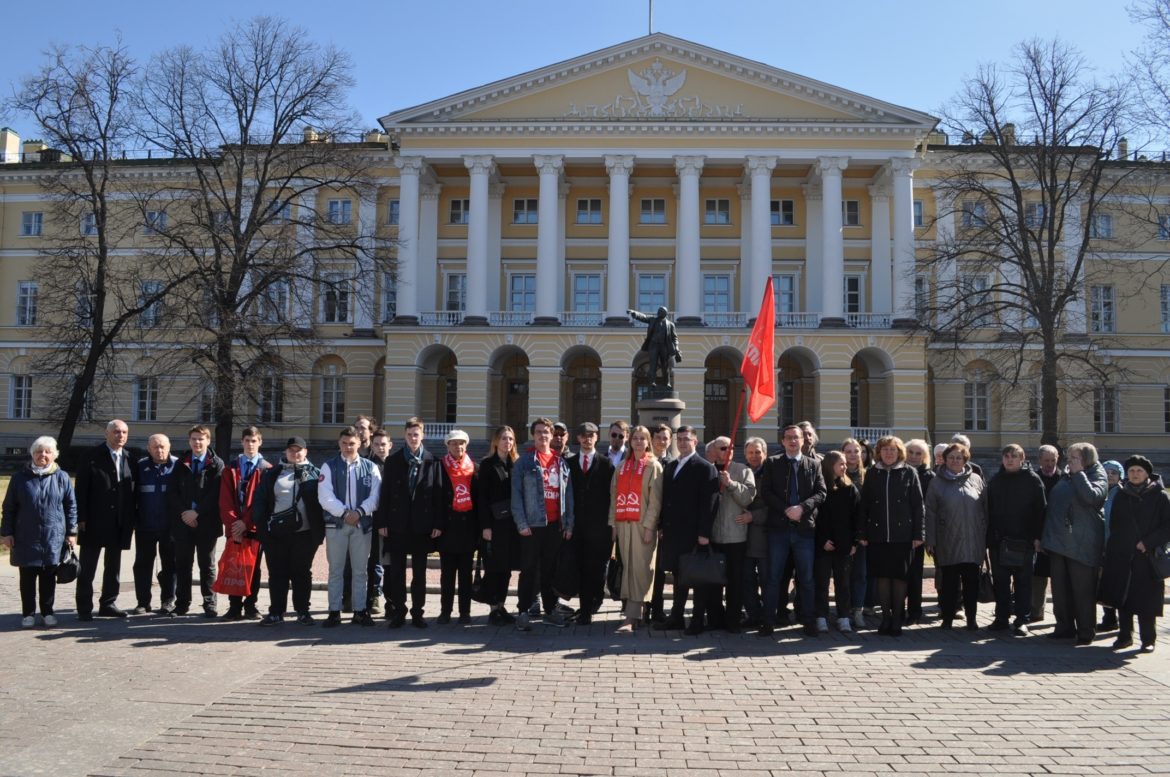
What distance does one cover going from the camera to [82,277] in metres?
28.5

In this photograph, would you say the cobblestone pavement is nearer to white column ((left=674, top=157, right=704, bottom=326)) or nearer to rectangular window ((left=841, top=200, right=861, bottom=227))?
white column ((left=674, top=157, right=704, bottom=326))

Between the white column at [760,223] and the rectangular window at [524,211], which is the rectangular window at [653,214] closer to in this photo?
the white column at [760,223]

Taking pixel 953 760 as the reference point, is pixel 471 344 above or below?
above

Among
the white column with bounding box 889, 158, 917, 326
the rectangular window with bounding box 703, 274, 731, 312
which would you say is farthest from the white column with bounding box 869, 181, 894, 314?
the rectangular window with bounding box 703, 274, 731, 312

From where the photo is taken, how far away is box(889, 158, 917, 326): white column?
36.2 m

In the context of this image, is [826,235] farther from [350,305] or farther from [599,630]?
[599,630]

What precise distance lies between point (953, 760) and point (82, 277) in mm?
30388

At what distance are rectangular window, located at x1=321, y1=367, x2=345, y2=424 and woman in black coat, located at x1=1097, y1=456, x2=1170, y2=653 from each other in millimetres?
36223

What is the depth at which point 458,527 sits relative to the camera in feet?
30.6

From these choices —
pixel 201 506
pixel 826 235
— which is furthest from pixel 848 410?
pixel 201 506

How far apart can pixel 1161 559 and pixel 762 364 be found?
623cm

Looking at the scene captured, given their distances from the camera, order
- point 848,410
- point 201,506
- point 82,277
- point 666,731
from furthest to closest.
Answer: point 848,410, point 82,277, point 201,506, point 666,731

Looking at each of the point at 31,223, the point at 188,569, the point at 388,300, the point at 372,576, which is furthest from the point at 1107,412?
the point at 31,223

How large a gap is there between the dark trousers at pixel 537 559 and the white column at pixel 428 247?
1219 inches
